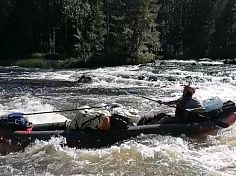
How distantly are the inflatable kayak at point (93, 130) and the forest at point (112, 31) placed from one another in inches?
1164

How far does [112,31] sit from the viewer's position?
5066cm

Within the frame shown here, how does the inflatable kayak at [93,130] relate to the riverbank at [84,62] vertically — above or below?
above

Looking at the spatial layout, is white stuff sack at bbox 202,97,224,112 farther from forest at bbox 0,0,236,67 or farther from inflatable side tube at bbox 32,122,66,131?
forest at bbox 0,0,236,67

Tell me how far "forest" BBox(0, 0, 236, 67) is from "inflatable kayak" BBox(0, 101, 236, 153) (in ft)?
97.0

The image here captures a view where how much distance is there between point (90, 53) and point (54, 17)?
30.6ft

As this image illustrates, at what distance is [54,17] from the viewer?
170 feet

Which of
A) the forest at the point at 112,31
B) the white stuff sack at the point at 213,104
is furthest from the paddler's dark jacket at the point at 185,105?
the forest at the point at 112,31

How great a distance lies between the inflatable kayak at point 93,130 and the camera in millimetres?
10172

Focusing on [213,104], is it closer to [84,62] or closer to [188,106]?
[188,106]

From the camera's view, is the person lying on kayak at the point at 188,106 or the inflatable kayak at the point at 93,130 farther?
the person lying on kayak at the point at 188,106

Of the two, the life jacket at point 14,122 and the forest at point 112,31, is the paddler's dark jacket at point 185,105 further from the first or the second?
the forest at point 112,31

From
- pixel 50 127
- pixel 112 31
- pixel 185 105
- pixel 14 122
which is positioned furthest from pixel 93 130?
pixel 112 31

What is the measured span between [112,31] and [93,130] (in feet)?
134

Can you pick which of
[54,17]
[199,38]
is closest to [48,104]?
[54,17]
